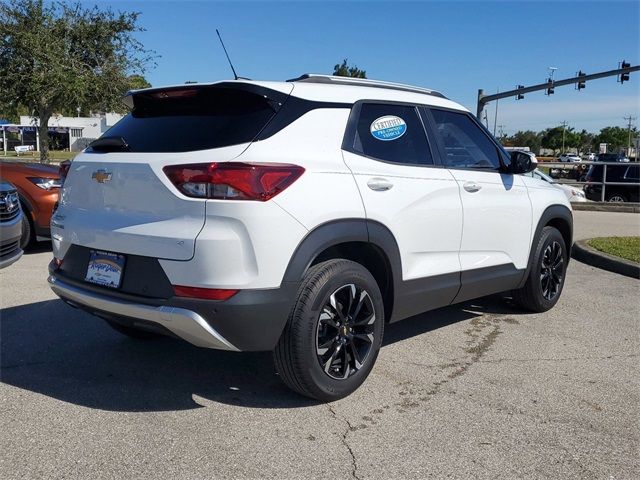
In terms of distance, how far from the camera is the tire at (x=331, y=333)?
131 inches

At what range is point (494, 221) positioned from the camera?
475 centimetres

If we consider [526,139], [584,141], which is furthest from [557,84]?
[526,139]

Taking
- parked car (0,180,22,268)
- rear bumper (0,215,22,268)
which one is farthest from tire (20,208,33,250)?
rear bumper (0,215,22,268)

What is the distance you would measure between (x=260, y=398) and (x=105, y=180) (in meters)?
1.57

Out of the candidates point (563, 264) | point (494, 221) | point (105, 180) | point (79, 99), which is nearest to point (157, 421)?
point (105, 180)

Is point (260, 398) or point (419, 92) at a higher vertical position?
point (419, 92)

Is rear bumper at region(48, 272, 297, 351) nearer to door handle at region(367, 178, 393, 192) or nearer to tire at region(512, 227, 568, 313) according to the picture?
door handle at region(367, 178, 393, 192)

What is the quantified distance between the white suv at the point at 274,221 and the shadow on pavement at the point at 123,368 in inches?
18.8

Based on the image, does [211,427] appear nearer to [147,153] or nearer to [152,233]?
[152,233]

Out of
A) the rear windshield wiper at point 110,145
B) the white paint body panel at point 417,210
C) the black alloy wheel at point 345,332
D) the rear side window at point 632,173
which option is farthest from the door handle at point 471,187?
the rear side window at point 632,173

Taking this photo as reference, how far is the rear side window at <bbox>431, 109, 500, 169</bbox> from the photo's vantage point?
448 cm

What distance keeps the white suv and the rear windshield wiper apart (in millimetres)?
11

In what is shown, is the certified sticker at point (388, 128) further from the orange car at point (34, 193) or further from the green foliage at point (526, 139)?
the green foliage at point (526, 139)

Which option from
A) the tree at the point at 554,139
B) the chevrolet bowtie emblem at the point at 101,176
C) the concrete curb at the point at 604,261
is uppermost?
the tree at the point at 554,139
